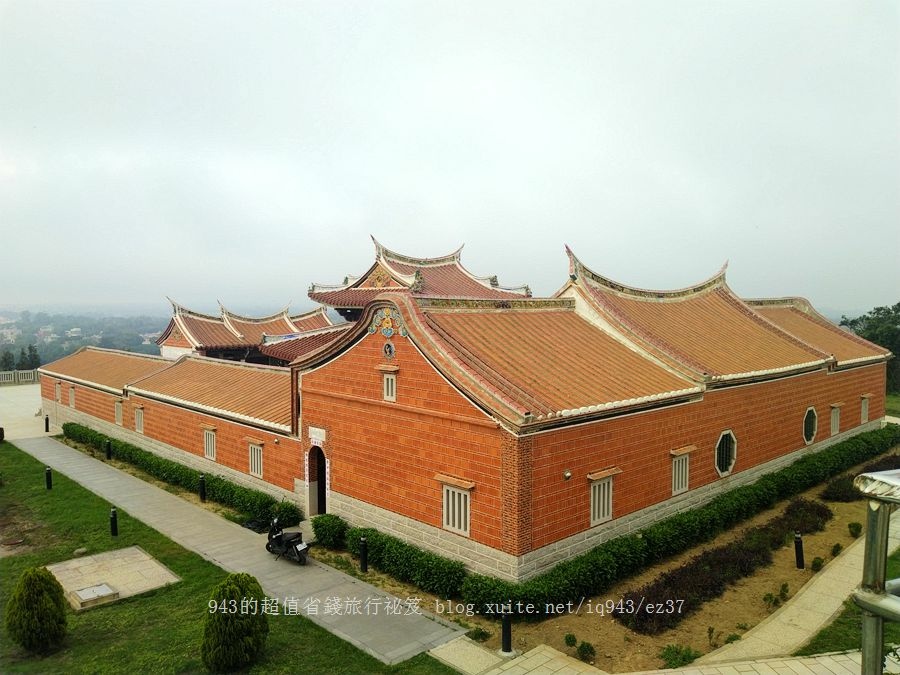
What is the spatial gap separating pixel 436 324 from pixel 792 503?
11.6 metres

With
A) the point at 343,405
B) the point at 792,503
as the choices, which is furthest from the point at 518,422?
the point at 792,503

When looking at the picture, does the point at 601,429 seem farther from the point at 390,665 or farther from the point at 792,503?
the point at 792,503

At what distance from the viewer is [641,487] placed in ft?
46.9

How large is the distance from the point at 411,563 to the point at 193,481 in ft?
33.9

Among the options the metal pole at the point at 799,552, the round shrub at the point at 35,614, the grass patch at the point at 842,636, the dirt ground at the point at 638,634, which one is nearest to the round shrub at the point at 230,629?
the round shrub at the point at 35,614

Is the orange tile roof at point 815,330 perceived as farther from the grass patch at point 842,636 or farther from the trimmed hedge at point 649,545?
the grass patch at point 842,636

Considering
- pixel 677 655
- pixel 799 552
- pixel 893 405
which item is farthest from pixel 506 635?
pixel 893 405

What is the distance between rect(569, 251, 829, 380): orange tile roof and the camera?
17.4 meters

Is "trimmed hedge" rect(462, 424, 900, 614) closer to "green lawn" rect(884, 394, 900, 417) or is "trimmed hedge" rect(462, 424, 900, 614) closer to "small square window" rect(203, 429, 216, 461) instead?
"small square window" rect(203, 429, 216, 461)

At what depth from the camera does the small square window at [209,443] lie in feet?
67.3

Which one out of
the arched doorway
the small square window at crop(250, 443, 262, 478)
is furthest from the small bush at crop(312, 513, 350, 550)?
the small square window at crop(250, 443, 262, 478)

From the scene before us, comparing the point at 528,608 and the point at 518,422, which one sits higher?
the point at 518,422

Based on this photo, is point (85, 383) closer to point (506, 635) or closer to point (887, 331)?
point (506, 635)

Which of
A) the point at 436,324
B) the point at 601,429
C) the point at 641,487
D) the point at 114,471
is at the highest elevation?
the point at 436,324
